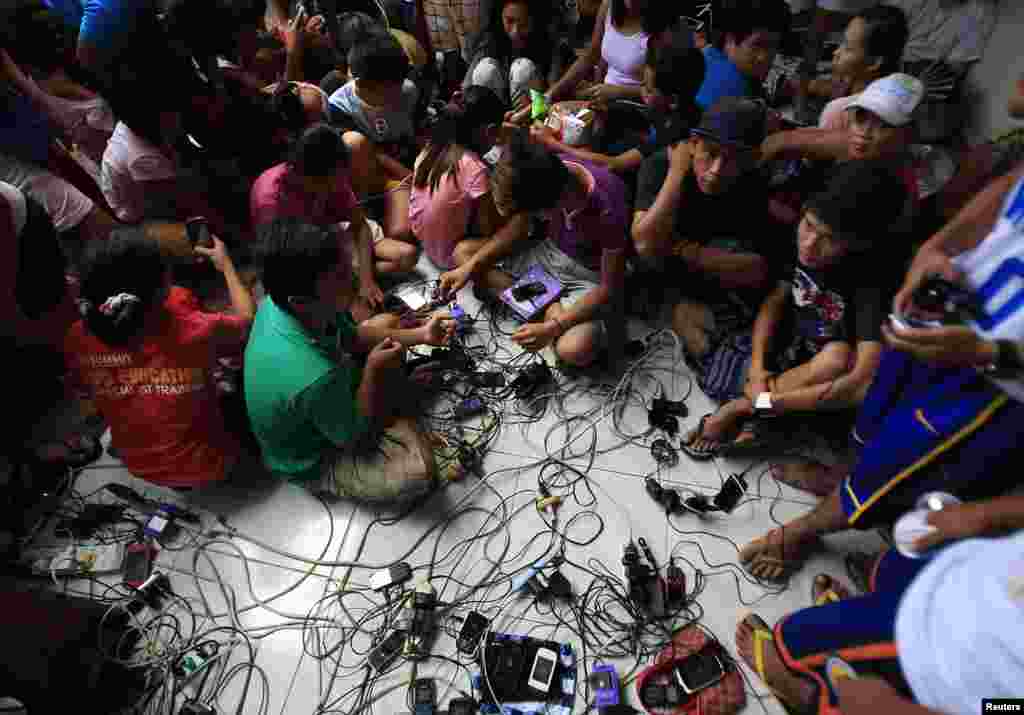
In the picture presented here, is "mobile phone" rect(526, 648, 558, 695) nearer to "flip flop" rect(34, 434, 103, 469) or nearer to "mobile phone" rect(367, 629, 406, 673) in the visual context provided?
"mobile phone" rect(367, 629, 406, 673)

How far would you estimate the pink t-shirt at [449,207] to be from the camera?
8.45ft

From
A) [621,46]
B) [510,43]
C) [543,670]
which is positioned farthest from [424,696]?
[510,43]

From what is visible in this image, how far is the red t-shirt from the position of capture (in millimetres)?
1872

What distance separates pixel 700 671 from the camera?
66.9 inches

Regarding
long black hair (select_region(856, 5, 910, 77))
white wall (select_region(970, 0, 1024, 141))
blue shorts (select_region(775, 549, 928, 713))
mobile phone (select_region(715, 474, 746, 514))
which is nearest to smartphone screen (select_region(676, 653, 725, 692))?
blue shorts (select_region(775, 549, 928, 713))

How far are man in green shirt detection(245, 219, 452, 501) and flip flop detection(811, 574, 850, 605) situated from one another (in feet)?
4.67

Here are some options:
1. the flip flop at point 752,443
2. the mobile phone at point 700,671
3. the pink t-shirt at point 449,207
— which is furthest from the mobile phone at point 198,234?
the mobile phone at point 700,671

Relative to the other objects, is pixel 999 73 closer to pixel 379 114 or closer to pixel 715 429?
pixel 715 429

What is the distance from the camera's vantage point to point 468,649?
1817 mm

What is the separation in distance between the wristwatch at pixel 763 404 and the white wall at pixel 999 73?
2363mm

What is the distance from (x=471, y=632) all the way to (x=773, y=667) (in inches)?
36.8

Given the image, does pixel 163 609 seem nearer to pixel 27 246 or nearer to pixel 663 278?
pixel 27 246

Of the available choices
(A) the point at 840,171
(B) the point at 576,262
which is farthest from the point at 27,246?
(A) the point at 840,171

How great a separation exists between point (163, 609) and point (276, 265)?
4.58 feet
